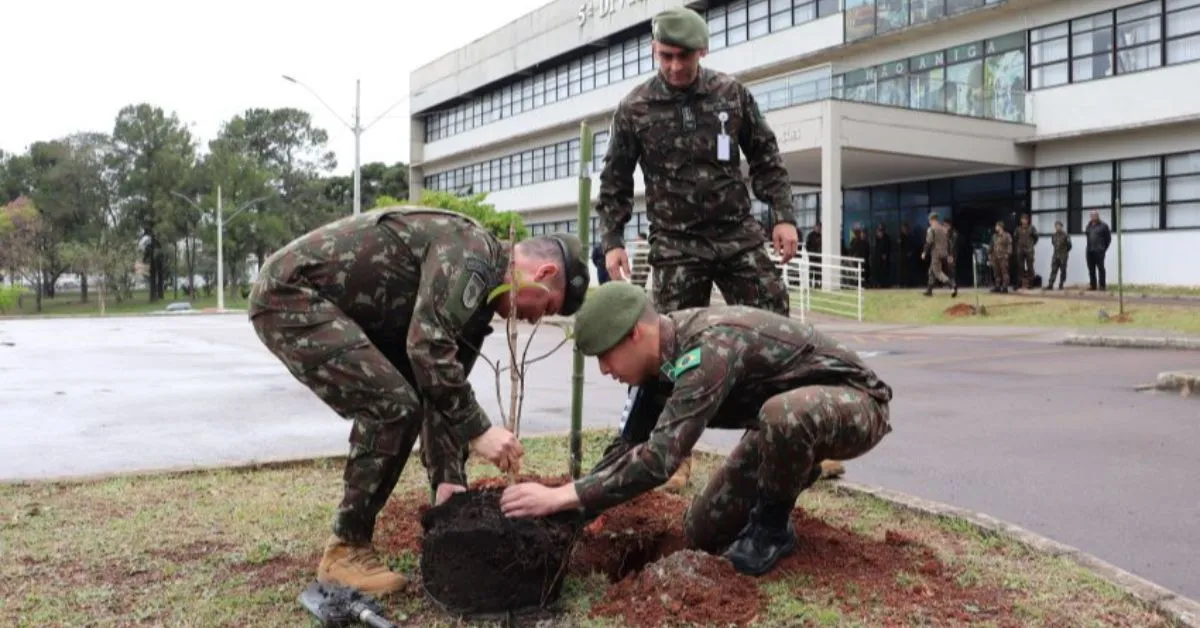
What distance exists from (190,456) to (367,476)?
Result: 3524mm

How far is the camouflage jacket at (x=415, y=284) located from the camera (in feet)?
10.3

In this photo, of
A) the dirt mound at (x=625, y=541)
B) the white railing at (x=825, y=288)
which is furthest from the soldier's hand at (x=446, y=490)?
the white railing at (x=825, y=288)

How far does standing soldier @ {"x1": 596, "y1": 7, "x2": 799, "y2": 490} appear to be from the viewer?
4.77 meters

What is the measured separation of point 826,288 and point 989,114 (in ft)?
19.4

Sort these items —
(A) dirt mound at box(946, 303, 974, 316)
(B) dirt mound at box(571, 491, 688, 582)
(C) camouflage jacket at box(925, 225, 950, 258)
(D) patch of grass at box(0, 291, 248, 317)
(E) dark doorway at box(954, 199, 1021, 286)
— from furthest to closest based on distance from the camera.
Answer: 1. (D) patch of grass at box(0, 291, 248, 317)
2. (E) dark doorway at box(954, 199, 1021, 286)
3. (C) camouflage jacket at box(925, 225, 950, 258)
4. (A) dirt mound at box(946, 303, 974, 316)
5. (B) dirt mound at box(571, 491, 688, 582)

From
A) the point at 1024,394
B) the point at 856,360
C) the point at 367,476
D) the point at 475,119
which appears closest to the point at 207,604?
the point at 367,476

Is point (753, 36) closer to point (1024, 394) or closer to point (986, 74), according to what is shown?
point (986, 74)

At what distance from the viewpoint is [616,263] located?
4930 mm

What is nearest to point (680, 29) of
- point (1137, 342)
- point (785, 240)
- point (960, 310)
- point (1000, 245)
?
point (785, 240)

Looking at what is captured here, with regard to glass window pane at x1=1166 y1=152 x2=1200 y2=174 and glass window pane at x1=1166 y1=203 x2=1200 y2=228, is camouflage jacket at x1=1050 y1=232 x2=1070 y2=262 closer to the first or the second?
glass window pane at x1=1166 y1=203 x2=1200 y2=228

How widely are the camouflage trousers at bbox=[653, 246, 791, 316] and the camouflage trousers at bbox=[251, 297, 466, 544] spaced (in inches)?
69.9

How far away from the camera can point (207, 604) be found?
10.6 feet

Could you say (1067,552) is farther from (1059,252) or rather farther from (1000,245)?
(1059,252)

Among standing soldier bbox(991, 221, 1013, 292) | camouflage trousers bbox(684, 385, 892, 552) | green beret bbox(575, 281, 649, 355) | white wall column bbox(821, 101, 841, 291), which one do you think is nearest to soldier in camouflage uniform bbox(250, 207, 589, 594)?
green beret bbox(575, 281, 649, 355)
